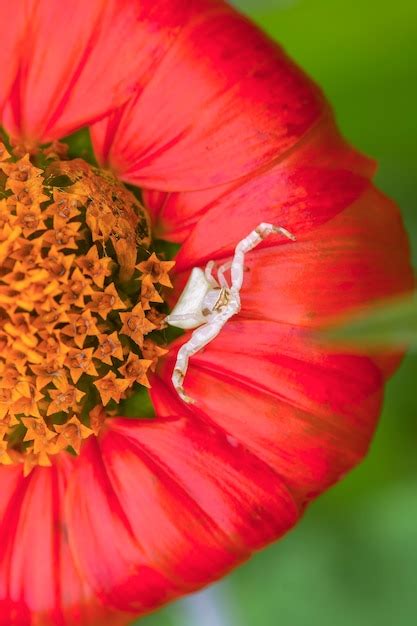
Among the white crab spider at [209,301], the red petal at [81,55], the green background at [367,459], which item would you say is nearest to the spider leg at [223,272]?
the white crab spider at [209,301]

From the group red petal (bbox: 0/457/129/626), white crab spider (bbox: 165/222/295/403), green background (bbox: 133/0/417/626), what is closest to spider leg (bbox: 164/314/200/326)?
white crab spider (bbox: 165/222/295/403)

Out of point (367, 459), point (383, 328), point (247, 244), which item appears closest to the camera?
point (383, 328)

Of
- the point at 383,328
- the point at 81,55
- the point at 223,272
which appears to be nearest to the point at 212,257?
the point at 223,272

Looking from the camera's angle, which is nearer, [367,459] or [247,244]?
[247,244]

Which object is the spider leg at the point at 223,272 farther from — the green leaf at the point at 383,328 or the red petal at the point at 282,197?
the green leaf at the point at 383,328

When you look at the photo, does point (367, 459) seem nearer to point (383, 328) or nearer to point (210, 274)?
point (210, 274)

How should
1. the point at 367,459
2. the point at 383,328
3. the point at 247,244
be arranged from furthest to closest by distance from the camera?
the point at 367,459 < the point at 247,244 < the point at 383,328

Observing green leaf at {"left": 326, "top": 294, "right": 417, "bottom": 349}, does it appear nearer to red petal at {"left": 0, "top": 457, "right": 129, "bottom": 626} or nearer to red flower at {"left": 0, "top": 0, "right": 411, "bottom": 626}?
red flower at {"left": 0, "top": 0, "right": 411, "bottom": 626}
